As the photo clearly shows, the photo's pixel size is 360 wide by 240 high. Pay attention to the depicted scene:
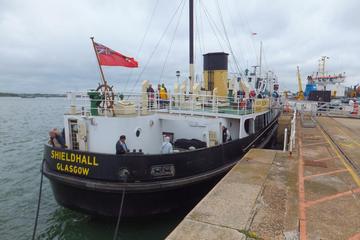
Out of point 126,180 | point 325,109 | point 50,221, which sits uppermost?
point 325,109

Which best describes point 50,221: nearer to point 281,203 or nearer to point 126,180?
point 126,180

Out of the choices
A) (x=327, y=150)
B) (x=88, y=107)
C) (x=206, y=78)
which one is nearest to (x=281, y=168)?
(x=327, y=150)

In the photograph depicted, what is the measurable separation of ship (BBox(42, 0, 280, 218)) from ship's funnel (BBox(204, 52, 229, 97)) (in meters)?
3.18

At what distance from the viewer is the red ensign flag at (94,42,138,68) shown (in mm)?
7828

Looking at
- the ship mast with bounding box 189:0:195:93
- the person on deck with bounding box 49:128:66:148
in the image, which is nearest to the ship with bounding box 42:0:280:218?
the person on deck with bounding box 49:128:66:148

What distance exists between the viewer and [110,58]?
26.5 feet

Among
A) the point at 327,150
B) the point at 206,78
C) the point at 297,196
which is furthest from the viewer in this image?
the point at 206,78

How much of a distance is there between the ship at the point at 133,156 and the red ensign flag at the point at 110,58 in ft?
2.29

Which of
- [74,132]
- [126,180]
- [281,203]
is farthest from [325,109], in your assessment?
[74,132]

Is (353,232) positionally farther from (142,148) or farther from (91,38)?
(91,38)

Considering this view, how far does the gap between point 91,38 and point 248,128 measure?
8071 mm

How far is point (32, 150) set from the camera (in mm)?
18438

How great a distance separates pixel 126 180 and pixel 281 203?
3966 mm

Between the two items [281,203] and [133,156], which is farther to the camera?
[133,156]
